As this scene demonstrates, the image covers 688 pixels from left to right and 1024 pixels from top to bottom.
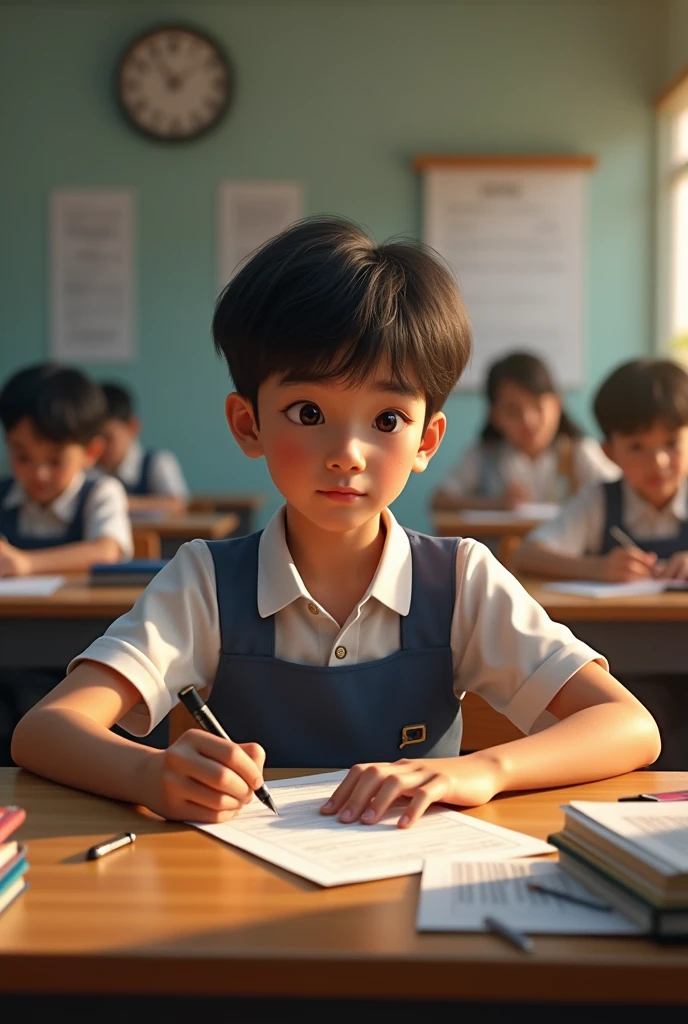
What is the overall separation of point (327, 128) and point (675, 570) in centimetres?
430

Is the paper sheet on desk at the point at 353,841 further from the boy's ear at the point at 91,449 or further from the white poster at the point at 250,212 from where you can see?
the white poster at the point at 250,212

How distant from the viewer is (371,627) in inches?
53.8

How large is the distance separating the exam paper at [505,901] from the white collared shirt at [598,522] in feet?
6.81

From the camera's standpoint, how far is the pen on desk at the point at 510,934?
746 millimetres

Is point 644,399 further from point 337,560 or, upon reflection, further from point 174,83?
point 174,83

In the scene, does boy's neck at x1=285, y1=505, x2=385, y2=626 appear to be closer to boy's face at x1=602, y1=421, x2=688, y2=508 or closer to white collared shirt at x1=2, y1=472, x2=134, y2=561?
boy's face at x1=602, y1=421, x2=688, y2=508

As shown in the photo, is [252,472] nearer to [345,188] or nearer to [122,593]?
[345,188]

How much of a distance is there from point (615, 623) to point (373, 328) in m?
1.28

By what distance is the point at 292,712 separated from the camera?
1.34 meters

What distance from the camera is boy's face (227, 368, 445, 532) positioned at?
1220 mm

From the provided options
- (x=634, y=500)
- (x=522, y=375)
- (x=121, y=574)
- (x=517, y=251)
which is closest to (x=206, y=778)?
(x=121, y=574)

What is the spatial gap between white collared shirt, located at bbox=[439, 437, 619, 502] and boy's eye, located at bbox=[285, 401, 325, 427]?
3.89 m

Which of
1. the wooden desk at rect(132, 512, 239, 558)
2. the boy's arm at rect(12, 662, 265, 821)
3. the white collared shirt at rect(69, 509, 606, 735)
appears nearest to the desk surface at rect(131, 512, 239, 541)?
the wooden desk at rect(132, 512, 239, 558)

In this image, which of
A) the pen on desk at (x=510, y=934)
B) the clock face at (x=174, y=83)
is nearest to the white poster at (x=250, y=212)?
the clock face at (x=174, y=83)
